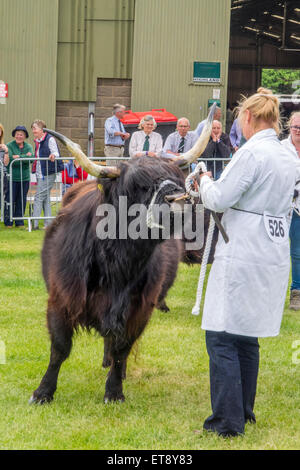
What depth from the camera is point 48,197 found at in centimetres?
1312

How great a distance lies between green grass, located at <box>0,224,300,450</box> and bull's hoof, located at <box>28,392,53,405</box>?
0.05 m

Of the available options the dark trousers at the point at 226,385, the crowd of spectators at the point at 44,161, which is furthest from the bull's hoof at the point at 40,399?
the crowd of spectators at the point at 44,161

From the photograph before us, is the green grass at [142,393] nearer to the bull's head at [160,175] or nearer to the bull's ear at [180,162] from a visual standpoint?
the bull's head at [160,175]

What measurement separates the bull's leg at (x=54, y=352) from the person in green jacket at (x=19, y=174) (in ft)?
26.5

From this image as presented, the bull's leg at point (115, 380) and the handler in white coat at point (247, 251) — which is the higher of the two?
the handler in white coat at point (247, 251)

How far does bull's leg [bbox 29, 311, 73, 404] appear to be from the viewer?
5.05 m

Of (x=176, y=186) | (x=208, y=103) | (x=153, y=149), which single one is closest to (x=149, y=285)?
(x=176, y=186)

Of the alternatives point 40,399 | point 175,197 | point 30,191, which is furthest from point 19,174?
point 175,197

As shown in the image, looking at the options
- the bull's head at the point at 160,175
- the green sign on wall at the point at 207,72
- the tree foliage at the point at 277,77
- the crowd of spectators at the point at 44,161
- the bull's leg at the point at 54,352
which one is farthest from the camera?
the tree foliage at the point at 277,77

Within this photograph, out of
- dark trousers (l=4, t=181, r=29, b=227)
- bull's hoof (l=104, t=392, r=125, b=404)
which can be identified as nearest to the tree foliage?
dark trousers (l=4, t=181, r=29, b=227)

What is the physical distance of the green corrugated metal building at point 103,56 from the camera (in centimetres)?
1844

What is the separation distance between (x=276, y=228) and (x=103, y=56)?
15223 mm

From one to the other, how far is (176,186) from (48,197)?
8.96 metres
